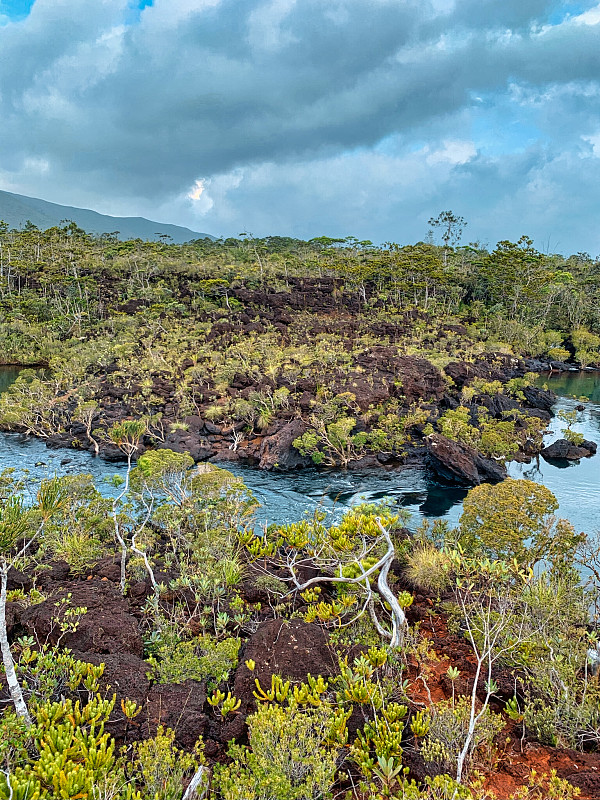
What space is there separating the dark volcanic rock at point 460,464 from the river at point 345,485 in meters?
0.67

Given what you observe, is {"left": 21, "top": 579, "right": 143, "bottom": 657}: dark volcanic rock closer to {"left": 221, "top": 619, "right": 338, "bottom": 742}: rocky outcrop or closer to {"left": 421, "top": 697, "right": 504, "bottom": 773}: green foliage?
{"left": 221, "top": 619, "right": 338, "bottom": 742}: rocky outcrop

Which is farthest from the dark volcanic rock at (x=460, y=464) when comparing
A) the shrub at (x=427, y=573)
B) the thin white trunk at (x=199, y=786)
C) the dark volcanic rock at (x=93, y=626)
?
the thin white trunk at (x=199, y=786)

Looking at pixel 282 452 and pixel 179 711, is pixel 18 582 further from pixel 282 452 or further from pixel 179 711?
pixel 282 452

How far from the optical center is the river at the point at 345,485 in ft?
68.3

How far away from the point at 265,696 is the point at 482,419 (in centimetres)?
2504

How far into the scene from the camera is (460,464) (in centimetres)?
2328

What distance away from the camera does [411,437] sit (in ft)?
94.2

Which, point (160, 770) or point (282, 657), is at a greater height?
point (160, 770)

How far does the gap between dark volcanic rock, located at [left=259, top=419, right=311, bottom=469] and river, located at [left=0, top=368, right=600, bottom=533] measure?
60 centimetres

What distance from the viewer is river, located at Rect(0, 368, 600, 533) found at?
20.8 m

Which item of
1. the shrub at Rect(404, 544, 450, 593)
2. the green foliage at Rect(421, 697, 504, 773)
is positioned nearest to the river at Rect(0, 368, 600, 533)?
the shrub at Rect(404, 544, 450, 593)

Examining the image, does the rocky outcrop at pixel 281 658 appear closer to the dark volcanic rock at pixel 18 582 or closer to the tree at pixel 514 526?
the tree at pixel 514 526

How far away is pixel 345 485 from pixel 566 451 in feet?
43.3

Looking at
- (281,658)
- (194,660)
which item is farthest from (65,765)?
(281,658)
